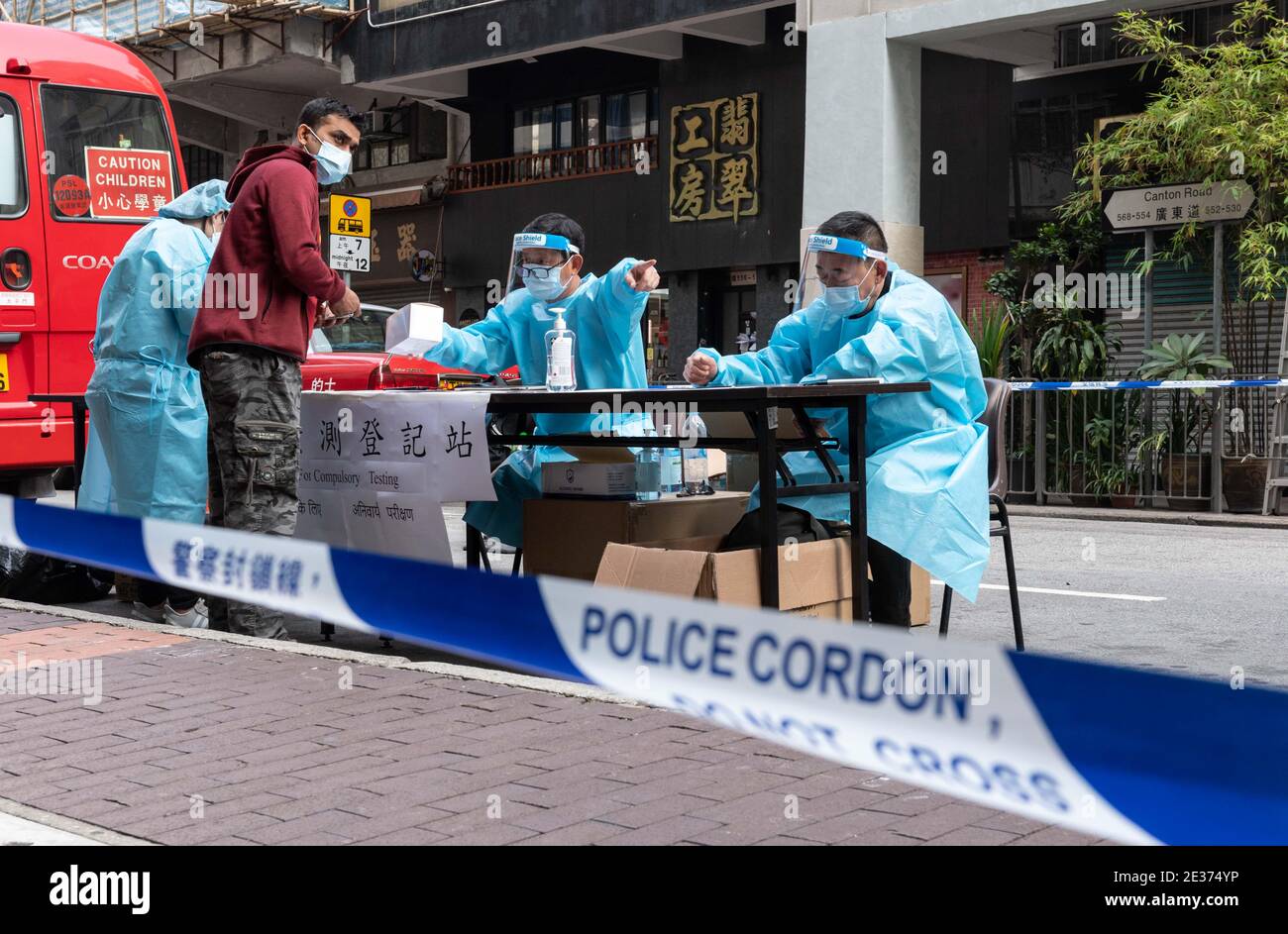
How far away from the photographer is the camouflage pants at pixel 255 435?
20.8 feet

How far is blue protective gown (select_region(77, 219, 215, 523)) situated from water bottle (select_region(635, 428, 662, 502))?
7.07 ft

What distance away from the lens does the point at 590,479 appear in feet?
20.4

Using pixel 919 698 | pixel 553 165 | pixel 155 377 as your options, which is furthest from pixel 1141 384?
pixel 919 698

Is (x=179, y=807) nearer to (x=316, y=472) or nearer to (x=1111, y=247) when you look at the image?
(x=316, y=472)

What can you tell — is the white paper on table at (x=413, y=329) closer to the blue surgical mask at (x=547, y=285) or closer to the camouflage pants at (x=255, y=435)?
the camouflage pants at (x=255, y=435)

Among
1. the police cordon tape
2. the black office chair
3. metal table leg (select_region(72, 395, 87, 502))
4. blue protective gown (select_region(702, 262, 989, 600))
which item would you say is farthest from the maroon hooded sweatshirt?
the police cordon tape

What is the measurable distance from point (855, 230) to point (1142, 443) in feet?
31.6

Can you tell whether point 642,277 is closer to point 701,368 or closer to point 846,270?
point 701,368

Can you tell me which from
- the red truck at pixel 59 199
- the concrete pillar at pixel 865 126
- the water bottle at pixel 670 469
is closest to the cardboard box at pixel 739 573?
the water bottle at pixel 670 469

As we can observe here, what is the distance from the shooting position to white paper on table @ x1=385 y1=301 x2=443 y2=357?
6246mm

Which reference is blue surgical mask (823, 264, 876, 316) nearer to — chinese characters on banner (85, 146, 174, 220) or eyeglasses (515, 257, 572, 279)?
eyeglasses (515, 257, 572, 279)

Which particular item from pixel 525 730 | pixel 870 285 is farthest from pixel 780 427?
pixel 525 730

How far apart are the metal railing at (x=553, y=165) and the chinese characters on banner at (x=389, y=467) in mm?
17640

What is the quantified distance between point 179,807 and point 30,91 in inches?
286
